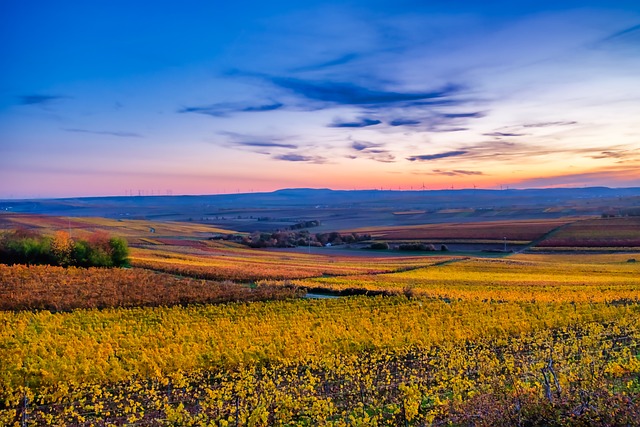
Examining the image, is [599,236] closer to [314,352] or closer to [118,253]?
[118,253]

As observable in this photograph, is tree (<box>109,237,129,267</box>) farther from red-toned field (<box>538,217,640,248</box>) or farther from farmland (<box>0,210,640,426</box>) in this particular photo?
red-toned field (<box>538,217,640,248</box>)

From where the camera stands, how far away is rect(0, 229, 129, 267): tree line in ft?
169

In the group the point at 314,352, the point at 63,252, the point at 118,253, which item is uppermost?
the point at 63,252

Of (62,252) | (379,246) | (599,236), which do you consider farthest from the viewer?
(379,246)

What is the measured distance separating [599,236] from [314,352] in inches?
3088

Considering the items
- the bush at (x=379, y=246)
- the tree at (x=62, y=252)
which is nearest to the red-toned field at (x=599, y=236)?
the bush at (x=379, y=246)

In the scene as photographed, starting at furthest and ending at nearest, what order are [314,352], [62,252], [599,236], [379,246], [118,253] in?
[379,246], [599,236], [118,253], [62,252], [314,352]

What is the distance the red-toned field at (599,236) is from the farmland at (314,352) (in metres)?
36.8

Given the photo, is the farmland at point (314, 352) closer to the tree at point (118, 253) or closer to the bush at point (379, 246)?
the tree at point (118, 253)

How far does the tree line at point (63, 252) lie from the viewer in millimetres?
51656

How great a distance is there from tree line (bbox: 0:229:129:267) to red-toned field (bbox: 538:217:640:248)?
60645mm

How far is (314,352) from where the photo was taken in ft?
62.0

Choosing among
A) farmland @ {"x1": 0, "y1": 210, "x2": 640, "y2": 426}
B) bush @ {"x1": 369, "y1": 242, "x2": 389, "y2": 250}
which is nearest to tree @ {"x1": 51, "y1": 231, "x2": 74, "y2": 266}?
farmland @ {"x1": 0, "y1": 210, "x2": 640, "y2": 426}

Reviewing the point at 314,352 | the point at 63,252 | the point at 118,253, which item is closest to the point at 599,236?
the point at 118,253
